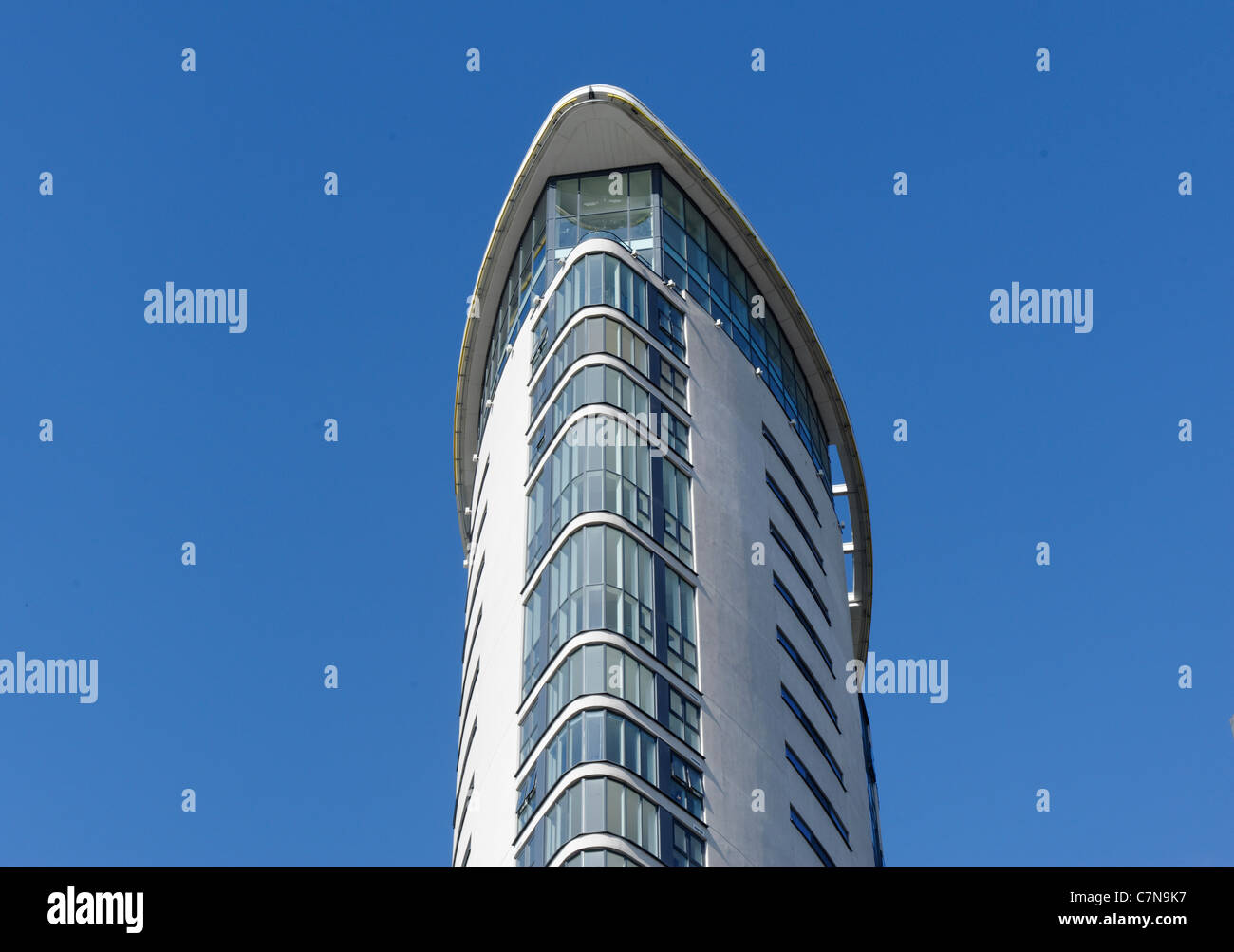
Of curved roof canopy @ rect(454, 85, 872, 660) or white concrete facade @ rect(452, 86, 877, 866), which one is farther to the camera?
curved roof canopy @ rect(454, 85, 872, 660)

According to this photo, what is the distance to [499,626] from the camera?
53.9m

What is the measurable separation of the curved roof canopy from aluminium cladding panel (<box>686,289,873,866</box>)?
14.8 feet

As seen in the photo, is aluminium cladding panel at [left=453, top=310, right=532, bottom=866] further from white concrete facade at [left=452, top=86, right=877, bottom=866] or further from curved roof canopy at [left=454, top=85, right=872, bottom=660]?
curved roof canopy at [left=454, top=85, right=872, bottom=660]

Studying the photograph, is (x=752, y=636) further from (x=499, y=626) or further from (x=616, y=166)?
(x=616, y=166)

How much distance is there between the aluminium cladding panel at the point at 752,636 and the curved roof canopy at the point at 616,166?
177 inches

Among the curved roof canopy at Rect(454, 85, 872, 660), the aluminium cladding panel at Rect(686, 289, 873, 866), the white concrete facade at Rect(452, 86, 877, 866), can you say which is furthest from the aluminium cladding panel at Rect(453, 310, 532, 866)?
the aluminium cladding panel at Rect(686, 289, 873, 866)

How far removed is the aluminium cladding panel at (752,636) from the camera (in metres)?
49.2

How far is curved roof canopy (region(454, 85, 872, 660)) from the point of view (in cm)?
5922

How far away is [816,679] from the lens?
5697cm
